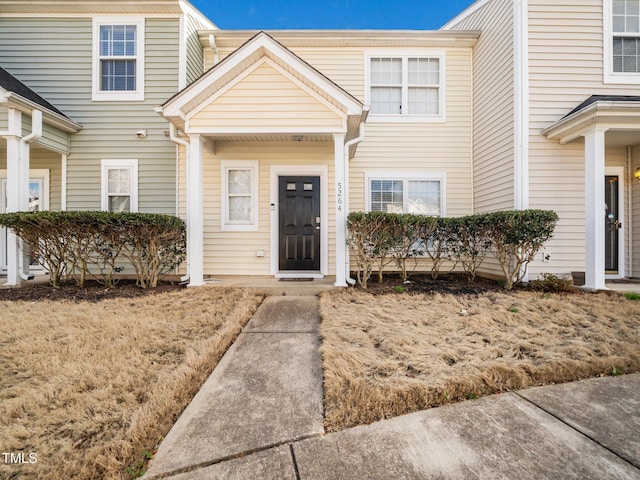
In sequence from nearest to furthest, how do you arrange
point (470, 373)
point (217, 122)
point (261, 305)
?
point (470, 373) → point (261, 305) → point (217, 122)

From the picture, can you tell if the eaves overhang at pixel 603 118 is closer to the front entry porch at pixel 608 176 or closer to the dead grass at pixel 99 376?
the front entry porch at pixel 608 176

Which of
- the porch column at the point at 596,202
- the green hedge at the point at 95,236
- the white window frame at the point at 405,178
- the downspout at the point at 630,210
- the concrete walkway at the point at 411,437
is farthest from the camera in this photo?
the white window frame at the point at 405,178

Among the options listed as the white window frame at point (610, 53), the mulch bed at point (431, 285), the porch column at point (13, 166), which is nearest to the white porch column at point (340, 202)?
the mulch bed at point (431, 285)

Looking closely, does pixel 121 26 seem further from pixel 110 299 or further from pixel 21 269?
pixel 110 299

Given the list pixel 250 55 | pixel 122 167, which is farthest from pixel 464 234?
pixel 122 167

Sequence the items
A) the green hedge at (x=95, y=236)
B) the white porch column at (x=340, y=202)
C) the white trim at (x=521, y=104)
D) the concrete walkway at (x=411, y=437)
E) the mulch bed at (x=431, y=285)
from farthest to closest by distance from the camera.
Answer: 1. the white trim at (x=521, y=104)
2. the white porch column at (x=340, y=202)
3. the mulch bed at (x=431, y=285)
4. the green hedge at (x=95, y=236)
5. the concrete walkway at (x=411, y=437)

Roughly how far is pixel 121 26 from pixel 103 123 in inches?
82.0

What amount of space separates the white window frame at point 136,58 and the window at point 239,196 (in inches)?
96.0

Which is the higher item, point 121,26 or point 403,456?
point 121,26

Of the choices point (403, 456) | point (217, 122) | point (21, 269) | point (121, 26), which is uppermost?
point (121, 26)

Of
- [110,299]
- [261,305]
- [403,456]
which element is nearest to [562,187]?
[261,305]

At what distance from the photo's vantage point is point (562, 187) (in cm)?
572

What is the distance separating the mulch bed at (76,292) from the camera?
477 cm

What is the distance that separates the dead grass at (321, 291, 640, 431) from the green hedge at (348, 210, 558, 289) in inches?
35.6
